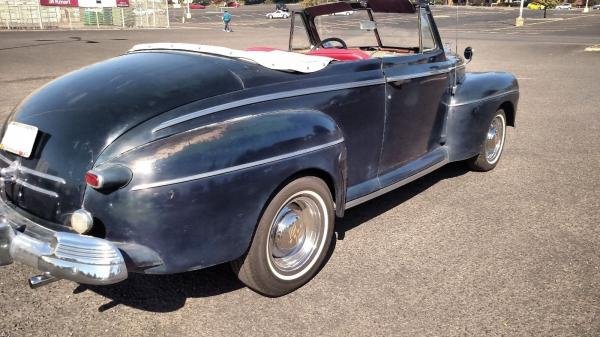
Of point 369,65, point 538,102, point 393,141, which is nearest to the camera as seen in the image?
point 369,65

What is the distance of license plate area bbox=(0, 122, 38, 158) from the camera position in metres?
2.63

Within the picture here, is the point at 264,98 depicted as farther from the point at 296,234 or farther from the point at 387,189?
the point at 387,189

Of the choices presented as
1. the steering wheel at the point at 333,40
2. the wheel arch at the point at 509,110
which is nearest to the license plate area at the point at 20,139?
the steering wheel at the point at 333,40

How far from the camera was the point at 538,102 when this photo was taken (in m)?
9.06

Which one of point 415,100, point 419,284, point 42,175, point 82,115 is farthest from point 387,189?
point 42,175

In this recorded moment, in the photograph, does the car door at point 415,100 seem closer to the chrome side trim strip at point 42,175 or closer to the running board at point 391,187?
the running board at point 391,187

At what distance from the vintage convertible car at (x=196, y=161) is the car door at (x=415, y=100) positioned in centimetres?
2

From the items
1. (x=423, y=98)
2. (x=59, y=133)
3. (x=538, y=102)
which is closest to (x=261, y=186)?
(x=59, y=133)

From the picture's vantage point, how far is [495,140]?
5.28 m

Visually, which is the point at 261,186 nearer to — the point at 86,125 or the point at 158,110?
the point at 158,110

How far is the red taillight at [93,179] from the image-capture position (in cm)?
225

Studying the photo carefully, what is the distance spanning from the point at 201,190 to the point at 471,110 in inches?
116

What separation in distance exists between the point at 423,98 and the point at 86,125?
2474mm

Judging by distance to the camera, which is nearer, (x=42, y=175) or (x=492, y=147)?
(x=42, y=175)
